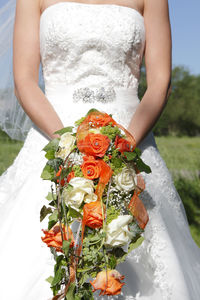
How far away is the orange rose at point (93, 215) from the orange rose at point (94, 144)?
0.68 feet

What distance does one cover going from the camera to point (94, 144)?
57.8 inches

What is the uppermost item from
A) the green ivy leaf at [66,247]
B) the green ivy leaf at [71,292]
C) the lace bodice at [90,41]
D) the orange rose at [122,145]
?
the lace bodice at [90,41]

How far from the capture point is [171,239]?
1.96 meters

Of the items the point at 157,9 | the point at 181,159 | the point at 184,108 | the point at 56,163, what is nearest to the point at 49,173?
the point at 56,163

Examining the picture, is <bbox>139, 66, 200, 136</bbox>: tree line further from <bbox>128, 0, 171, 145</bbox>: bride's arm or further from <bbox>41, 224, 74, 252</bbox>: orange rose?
<bbox>41, 224, 74, 252</bbox>: orange rose

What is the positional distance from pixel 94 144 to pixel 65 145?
17 centimetres

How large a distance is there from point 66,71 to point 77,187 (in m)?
1.11

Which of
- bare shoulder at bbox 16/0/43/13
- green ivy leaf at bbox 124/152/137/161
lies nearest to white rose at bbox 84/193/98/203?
green ivy leaf at bbox 124/152/137/161

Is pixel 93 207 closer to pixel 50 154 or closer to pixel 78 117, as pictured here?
pixel 50 154

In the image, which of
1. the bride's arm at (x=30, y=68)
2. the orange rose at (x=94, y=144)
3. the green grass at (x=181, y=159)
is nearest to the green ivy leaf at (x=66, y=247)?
the orange rose at (x=94, y=144)

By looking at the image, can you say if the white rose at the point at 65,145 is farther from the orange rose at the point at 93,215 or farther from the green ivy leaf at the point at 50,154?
the orange rose at the point at 93,215

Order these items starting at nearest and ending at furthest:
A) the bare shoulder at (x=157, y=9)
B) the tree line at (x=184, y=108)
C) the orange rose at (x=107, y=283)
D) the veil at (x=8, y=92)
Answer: the orange rose at (x=107, y=283)
the bare shoulder at (x=157, y=9)
the veil at (x=8, y=92)
the tree line at (x=184, y=108)

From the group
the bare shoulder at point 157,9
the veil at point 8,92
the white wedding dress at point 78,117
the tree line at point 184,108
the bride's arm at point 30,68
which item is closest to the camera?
the white wedding dress at point 78,117

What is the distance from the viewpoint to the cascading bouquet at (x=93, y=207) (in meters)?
1.40
